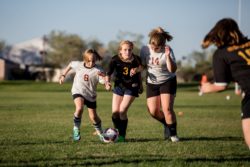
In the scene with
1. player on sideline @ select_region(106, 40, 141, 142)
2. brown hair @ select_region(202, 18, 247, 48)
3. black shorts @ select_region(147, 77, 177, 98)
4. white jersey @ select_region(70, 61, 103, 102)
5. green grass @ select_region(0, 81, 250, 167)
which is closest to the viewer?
brown hair @ select_region(202, 18, 247, 48)

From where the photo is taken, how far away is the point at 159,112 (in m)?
10.6

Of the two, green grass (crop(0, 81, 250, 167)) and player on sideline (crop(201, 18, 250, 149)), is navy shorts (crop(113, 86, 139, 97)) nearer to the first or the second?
green grass (crop(0, 81, 250, 167))

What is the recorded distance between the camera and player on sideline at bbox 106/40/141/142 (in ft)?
33.7

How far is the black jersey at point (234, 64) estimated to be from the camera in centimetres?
652

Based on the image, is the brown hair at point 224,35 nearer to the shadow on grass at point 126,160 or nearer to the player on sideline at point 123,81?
the shadow on grass at point 126,160

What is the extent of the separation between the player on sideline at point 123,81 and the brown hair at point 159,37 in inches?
18.4

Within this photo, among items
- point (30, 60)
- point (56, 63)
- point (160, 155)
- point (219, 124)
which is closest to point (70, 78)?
point (56, 63)

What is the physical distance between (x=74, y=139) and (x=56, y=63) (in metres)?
106

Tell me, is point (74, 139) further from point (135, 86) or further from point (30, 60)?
point (30, 60)

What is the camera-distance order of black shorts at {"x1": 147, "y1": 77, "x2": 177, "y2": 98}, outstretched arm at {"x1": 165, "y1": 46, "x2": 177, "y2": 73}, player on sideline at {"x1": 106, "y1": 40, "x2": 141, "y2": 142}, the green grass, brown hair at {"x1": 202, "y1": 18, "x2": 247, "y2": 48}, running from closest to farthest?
1. brown hair at {"x1": 202, "y1": 18, "x2": 247, "y2": 48}
2. the green grass
3. outstretched arm at {"x1": 165, "y1": 46, "x2": 177, "y2": 73}
4. black shorts at {"x1": 147, "y1": 77, "x2": 177, "y2": 98}
5. player on sideline at {"x1": 106, "y1": 40, "x2": 141, "y2": 142}

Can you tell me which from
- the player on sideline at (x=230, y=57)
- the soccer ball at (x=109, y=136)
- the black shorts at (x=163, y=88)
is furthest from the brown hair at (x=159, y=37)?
the player on sideline at (x=230, y=57)

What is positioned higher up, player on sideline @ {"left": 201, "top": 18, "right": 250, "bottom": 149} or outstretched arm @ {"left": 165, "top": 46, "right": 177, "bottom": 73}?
player on sideline @ {"left": 201, "top": 18, "right": 250, "bottom": 149}

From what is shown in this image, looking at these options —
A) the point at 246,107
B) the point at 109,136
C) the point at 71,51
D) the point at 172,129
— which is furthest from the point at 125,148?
the point at 71,51

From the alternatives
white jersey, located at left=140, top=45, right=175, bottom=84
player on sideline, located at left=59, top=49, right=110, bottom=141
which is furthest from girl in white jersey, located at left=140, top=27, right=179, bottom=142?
player on sideline, located at left=59, top=49, right=110, bottom=141
